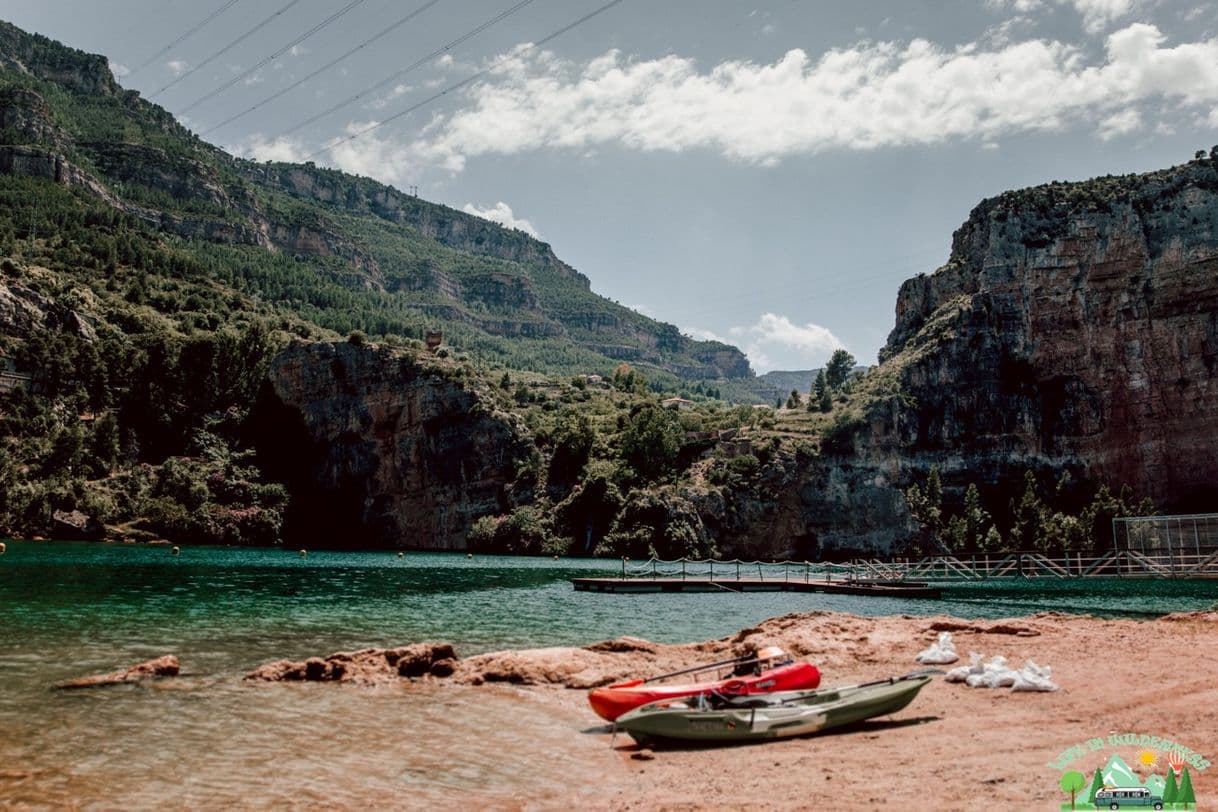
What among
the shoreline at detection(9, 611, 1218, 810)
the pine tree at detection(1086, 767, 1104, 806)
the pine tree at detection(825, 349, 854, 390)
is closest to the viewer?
the pine tree at detection(1086, 767, 1104, 806)

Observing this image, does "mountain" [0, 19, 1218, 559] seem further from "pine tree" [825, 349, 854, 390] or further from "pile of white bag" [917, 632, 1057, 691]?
"pile of white bag" [917, 632, 1057, 691]

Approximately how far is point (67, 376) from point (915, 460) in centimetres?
11920

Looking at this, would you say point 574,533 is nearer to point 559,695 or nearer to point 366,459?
point 366,459

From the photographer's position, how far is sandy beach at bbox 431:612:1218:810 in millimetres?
10902

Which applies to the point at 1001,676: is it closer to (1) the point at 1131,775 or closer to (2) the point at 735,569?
(1) the point at 1131,775

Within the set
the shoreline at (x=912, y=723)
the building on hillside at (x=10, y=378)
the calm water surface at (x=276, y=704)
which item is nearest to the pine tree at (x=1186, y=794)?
the shoreline at (x=912, y=723)

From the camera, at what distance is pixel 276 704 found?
17.0m

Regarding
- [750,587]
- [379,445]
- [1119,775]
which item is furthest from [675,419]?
[1119,775]

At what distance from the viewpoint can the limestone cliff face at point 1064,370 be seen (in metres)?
121

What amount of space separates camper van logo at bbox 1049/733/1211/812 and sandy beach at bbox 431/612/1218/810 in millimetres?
72

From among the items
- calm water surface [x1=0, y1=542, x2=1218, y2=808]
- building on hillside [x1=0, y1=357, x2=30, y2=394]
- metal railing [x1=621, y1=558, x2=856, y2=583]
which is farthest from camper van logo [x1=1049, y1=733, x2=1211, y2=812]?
building on hillside [x1=0, y1=357, x2=30, y2=394]

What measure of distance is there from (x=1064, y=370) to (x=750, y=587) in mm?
95496

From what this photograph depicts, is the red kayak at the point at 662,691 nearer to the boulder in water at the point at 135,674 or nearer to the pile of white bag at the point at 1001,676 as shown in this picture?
the pile of white bag at the point at 1001,676

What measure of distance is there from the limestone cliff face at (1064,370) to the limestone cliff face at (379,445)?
161ft
